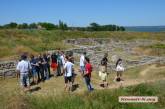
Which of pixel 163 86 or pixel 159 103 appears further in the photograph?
pixel 163 86

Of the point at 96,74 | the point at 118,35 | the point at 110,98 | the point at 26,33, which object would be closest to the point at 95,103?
the point at 110,98

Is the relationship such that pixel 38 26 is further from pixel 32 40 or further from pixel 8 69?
pixel 8 69

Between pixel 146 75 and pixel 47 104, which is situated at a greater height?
pixel 47 104

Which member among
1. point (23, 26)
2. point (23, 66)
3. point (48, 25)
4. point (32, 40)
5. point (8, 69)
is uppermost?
point (23, 66)

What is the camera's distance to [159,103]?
389 inches

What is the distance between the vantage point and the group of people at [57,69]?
1449cm

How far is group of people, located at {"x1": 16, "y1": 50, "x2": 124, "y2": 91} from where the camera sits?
571 inches

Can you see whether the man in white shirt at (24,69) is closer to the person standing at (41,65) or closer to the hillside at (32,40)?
the person standing at (41,65)

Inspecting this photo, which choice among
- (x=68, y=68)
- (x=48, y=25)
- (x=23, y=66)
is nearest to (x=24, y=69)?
(x=23, y=66)

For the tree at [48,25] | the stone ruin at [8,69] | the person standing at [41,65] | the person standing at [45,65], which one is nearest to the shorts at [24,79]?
the person standing at [41,65]

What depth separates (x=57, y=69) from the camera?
18453 mm

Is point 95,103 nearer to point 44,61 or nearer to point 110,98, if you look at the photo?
point 110,98

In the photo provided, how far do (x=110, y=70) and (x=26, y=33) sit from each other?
29.1m

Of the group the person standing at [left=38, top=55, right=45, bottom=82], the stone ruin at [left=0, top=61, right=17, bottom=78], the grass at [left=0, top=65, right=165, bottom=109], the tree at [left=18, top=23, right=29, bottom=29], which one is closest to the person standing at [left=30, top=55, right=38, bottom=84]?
the person standing at [left=38, top=55, right=45, bottom=82]
